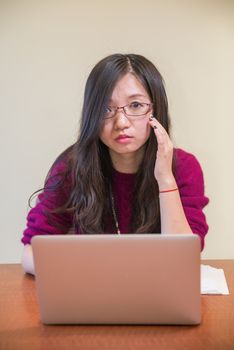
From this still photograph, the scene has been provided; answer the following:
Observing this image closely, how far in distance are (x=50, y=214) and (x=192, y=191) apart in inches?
18.5

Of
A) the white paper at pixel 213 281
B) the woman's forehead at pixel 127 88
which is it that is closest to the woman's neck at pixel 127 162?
the woman's forehead at pixel 127 88

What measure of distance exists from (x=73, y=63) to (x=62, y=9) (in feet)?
0.86

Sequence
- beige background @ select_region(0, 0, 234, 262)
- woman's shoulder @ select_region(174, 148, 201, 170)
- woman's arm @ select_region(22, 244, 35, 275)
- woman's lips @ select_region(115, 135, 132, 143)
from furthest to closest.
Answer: beige background @ select_region(0, 0, 234, 262) → woman's shoulder @ select_region(174, 148, 201, 170) → woman's lips @ select_region(115, 135, 132, 143) → woman's arm @ select_region(22, 244, 35, 275)

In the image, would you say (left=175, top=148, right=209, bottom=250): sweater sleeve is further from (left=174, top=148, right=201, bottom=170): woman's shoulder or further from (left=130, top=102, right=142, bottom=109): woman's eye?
(left=130, top=102, right=142, bottom=109): woman's eye

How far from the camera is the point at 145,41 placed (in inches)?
82.4

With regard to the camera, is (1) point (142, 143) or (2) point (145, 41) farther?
(2) point (145, 41)

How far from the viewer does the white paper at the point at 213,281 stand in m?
1.06

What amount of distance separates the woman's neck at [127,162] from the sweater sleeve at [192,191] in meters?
0.14

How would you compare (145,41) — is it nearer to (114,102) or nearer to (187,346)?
(114,102)

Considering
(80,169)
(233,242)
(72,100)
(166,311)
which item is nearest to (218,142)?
(233,242)

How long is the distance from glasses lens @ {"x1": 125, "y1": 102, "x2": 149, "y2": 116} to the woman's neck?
180 millimetres

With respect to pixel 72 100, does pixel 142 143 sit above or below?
below

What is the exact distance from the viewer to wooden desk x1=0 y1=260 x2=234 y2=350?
0.80m

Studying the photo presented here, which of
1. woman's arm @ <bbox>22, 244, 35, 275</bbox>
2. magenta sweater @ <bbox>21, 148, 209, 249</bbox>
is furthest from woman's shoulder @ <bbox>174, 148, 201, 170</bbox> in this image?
woman's arm @ <bbox>22, 244, 35, 275</bbox>
